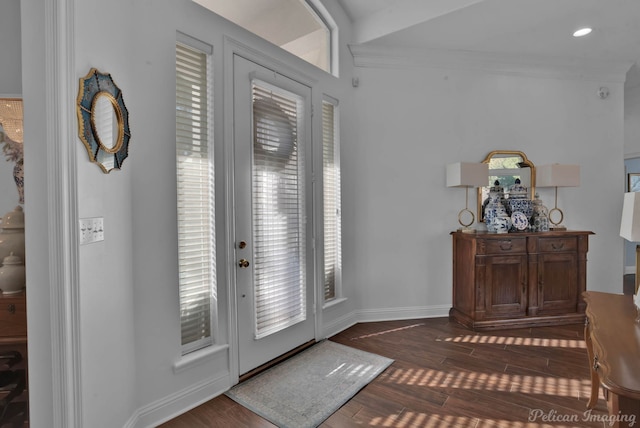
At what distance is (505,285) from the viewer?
341cm

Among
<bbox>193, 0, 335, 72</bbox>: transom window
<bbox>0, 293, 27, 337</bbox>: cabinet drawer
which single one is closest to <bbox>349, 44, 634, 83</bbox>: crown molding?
<bbox>193, 0, 335, 72</bbox>: transom window

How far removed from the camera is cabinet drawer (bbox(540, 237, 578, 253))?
3.45 meters

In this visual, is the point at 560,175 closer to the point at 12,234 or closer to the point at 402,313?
the point at 402,313

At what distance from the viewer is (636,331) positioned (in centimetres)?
138

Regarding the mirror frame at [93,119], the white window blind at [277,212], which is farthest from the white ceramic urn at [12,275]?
the white window blind at [277,212]

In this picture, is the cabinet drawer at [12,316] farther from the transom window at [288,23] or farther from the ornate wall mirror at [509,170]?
the ornate wall mirror at [509,170]

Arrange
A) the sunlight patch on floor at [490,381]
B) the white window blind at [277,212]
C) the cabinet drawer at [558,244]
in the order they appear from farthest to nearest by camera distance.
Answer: the cabinet drawer at [558,244] → the white window blind at [277,212] → the sunlight patch on floor at [490,381]

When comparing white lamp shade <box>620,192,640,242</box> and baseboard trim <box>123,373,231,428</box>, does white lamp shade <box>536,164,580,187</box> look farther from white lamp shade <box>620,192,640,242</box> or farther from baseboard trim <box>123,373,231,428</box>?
baseboard trim <box>123,373,231,428</box>

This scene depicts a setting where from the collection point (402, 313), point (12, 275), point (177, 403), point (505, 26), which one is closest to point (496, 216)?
point (402, 313)

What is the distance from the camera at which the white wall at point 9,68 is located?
5.95 feet

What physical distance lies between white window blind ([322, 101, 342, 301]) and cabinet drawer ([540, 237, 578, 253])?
2101mm

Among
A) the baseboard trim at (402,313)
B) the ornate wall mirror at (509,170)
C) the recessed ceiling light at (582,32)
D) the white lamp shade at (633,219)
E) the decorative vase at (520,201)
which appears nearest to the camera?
the white lamp shade at (633,219)

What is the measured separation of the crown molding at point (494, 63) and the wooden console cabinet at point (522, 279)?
193 cm

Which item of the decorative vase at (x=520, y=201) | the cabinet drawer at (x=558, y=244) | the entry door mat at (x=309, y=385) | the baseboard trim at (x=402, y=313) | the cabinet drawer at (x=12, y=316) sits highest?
the decorative vase at (x=520, y=201)
